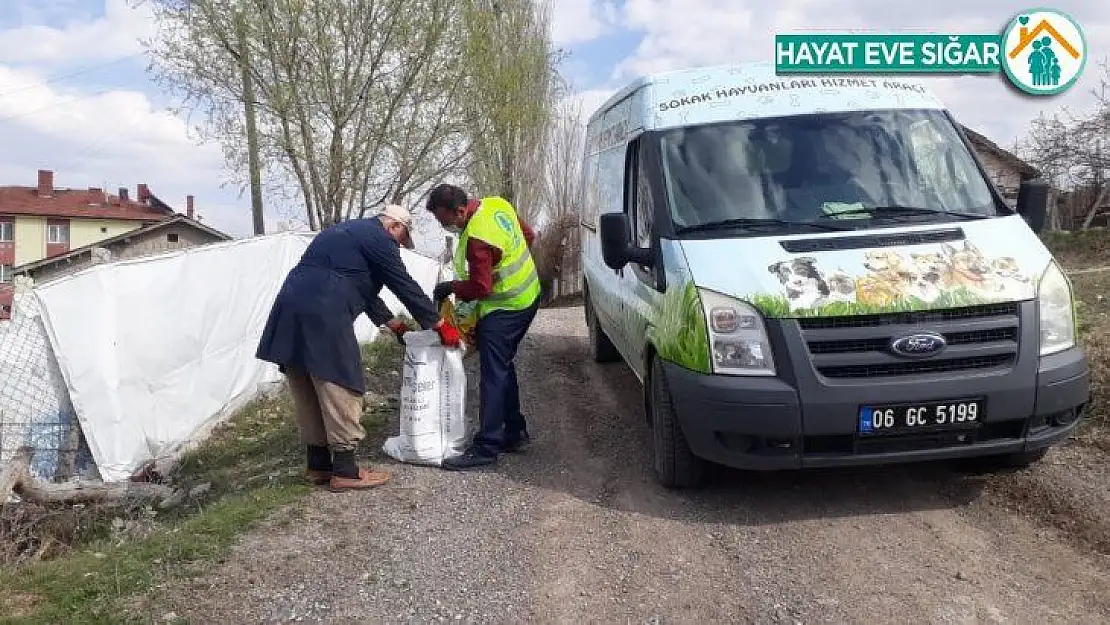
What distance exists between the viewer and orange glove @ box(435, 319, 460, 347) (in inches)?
227

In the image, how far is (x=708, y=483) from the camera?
5293mm

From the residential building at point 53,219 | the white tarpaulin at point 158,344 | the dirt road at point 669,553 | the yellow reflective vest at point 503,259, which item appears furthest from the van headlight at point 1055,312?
the residential building at point 53,219

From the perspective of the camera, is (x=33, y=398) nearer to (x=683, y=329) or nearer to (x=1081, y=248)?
(x=683, y=329)

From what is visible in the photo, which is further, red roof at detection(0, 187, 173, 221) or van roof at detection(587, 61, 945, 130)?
red roof at detection(0, 187, 173, 221)

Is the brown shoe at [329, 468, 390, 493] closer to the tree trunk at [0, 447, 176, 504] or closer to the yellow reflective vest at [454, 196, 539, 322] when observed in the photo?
the yellow reflective vest at [454, 196, 539, 322]

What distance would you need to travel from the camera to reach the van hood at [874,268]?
14.3 ft

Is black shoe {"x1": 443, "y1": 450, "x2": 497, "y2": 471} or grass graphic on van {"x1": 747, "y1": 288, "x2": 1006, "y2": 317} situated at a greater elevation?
grass graphic on van {"x1": 747, "y1": 288, "x2": 1006, "y2": 317}

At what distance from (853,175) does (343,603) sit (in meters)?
3.57

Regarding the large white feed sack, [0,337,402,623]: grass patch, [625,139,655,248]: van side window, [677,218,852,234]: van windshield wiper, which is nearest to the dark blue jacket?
the large white feed sack

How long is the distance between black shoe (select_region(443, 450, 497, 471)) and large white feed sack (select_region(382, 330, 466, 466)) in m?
0.05

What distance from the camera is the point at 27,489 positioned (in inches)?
238

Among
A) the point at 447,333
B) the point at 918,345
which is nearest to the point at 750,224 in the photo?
the point at 918,345

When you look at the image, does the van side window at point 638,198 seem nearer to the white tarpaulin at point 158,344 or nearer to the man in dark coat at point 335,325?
the man in dark coat at point 335,325

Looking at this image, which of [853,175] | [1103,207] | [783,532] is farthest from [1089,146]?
[783,532]
